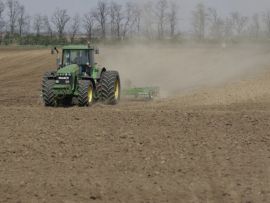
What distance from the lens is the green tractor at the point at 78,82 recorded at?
19484 mm

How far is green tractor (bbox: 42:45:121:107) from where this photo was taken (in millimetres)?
19484

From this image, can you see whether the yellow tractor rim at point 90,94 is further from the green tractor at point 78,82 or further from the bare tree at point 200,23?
the bare tree at point 200,23

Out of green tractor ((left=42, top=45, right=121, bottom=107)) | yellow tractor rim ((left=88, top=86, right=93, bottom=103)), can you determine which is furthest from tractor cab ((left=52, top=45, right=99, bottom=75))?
yellow tractor rim ((left=88, top=86, right=93, bottom=103))

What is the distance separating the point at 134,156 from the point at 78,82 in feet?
32.2

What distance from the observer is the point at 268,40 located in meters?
54.3

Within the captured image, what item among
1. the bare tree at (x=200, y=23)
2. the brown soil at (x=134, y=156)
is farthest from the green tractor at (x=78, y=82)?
the bare tree at (x=200, y=23)

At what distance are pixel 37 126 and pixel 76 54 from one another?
7937 mm

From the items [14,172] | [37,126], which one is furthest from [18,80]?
[14,172]

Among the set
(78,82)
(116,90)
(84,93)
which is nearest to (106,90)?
(116,90)

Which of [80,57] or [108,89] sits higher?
[80,57]

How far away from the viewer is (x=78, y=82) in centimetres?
1970

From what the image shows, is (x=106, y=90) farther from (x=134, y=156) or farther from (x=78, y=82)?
(x=134, y=156)

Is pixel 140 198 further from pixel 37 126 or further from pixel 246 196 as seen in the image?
pixel 37 126

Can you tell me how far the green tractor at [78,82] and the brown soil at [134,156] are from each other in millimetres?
3585
